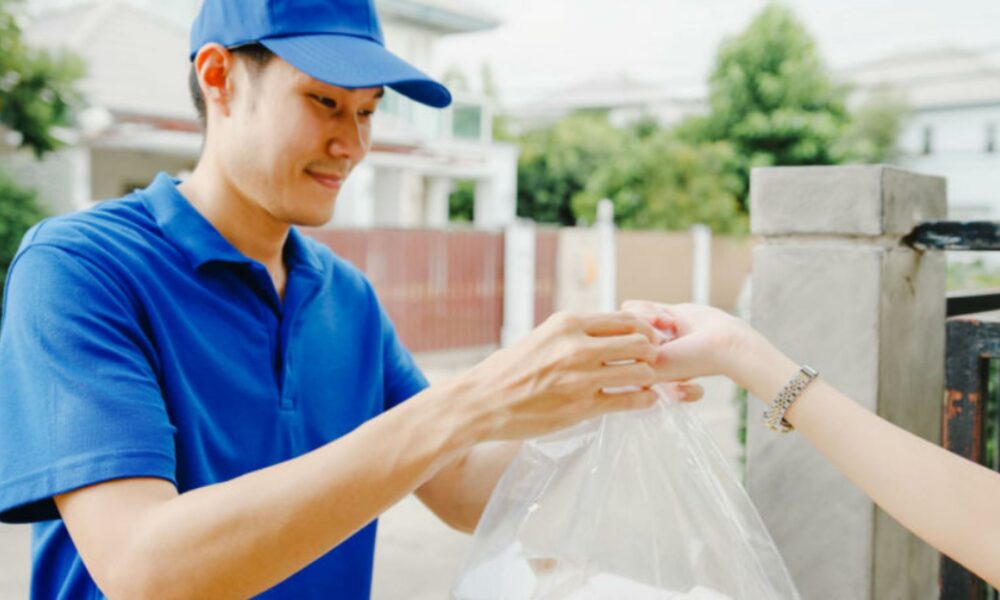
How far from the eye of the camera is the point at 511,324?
44.2ft

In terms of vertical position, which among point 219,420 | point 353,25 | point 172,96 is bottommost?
point 219,420

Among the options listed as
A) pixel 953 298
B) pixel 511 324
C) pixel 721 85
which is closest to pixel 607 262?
pixel 511 324

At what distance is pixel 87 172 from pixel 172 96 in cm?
377

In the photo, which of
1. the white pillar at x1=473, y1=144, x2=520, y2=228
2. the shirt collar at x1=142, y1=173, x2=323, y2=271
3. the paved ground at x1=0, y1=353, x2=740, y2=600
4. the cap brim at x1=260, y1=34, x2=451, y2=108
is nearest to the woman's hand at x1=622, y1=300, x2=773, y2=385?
the cap brim at x1=260, y1=34, x2=451, y2=108

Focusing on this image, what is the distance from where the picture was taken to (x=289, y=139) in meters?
1.41

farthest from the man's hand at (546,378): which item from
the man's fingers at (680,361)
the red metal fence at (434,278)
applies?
the red metal fence at (434,278)

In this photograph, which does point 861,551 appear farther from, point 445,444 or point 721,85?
point 721,85

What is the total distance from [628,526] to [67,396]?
0.76 m

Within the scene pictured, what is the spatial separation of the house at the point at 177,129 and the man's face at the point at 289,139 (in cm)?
956

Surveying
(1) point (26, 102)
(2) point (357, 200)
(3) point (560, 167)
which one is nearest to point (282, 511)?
(1) point (26, 102)

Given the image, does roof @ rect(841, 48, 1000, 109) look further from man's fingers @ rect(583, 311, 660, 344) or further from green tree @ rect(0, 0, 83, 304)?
man's fingers @ rect(583, 311, 660, 344)

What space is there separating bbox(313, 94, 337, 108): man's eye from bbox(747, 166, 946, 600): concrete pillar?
73 cm

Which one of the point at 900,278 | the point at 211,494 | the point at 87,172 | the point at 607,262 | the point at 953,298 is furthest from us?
the point at 607,262

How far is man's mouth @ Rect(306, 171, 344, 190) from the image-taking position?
1.47m
